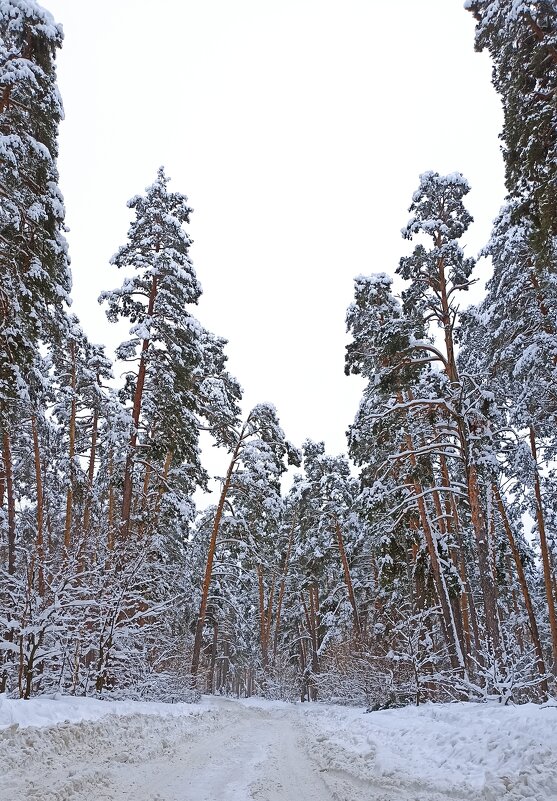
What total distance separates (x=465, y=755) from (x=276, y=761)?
3.09 m

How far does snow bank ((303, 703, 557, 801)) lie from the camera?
421 centimetres

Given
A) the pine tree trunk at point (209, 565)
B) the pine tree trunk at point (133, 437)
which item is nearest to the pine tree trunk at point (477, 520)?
the pine tree trunk at point (133, 437)

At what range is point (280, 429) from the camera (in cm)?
2048

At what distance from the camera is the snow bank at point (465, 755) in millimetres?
4215

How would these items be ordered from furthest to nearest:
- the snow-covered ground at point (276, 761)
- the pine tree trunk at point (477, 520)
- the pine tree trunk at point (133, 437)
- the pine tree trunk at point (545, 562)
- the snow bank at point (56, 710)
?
1. the pine tree trunk at point (545, 562)
2. the pine tree trunk at point (133, 437)
3. the pine tree trunk at point (477, 520)
4. the snow bank at point (56, 710)
5. the snow-covered ground at point (276, 761)

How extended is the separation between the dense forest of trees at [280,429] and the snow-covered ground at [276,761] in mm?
1598

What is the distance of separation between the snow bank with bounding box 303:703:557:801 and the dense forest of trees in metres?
1.58

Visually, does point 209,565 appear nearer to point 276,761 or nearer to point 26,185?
point 276,761

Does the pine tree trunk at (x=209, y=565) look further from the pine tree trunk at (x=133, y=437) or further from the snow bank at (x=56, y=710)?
the snow bank at (x=56, y=710)

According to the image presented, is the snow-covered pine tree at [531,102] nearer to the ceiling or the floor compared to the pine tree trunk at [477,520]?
nearer to the ceiling

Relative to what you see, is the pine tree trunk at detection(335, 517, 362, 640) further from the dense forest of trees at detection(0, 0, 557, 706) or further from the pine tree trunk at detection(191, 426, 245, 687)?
the pine tree trunk at detection(191, 426, 245, 687)

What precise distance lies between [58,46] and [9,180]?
3.02m

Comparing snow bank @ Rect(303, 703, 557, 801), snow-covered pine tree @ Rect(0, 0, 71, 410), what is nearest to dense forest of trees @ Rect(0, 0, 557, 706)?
snow-covered pine tree @ Rect(0, 0, 71, 410)

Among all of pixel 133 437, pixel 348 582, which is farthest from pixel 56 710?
pixel 348 582
